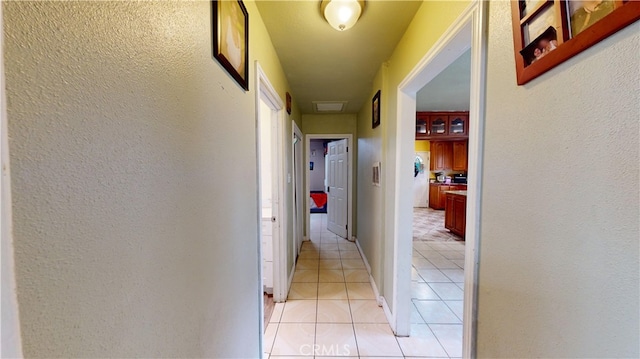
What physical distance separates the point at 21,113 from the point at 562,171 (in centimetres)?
105

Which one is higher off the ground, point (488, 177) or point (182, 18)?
point (182, 18)

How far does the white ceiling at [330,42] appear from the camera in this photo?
1.43 meters

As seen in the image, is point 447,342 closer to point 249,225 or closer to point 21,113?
point 249,225

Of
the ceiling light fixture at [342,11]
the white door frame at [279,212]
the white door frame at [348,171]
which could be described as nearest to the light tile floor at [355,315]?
the white door frame at [279,212]

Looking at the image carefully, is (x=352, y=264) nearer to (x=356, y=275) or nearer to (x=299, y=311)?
(x=356, y=275)

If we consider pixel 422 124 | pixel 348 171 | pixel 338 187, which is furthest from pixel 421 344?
pixel 422 124

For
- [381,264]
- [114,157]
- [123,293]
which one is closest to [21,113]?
[114,157]

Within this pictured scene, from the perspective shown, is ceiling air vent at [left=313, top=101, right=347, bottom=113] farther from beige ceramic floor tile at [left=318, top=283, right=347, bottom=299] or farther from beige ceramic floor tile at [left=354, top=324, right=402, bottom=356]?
beige ceramic floor tile at [left=354, top=324, right=402, bottom=356]

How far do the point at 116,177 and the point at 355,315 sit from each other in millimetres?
2210

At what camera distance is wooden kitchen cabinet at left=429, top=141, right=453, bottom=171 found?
6812 mm

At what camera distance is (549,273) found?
0.61 metres

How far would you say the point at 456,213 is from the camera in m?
4.46

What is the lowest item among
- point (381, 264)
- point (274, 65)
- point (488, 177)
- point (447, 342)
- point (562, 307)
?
point (447, 342)
